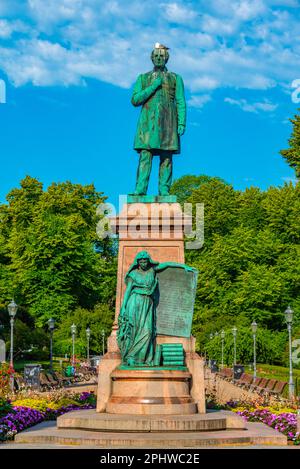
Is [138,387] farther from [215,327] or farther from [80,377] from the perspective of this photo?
[215,327]

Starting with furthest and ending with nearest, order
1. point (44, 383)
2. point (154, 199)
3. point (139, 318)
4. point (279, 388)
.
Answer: point (44, 383) → point (279, 388) → point (154, 199) → point (139, 318)

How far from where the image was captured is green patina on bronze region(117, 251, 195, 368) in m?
14.0

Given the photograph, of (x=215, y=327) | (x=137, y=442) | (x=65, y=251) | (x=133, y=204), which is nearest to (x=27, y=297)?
(x=65, y=251)

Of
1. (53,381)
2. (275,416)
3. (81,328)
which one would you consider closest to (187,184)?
(81,328)

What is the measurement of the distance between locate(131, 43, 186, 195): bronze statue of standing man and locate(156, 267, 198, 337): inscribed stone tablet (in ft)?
8.55

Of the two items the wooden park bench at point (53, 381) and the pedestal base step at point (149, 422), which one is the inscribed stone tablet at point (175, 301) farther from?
the wooden park bench at point (53, 381)

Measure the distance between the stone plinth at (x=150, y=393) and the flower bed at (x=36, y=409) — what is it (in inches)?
71.4

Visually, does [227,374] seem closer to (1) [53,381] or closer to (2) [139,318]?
(1) [53,381]

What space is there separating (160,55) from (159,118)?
1469 millimetres

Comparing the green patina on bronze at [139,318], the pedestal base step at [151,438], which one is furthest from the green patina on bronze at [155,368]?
the pedestal base step at [151,438]

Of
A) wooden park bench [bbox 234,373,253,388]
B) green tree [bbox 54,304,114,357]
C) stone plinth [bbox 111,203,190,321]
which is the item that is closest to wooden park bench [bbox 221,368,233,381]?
wooden park bench [bbox 234,373,253,388]

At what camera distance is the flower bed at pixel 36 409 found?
13719mm

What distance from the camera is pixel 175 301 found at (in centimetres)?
1472
